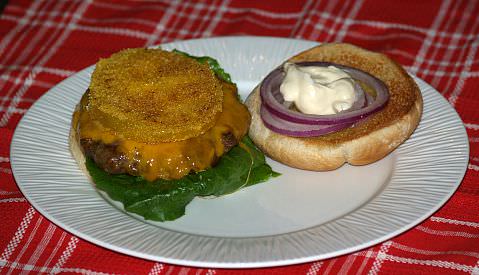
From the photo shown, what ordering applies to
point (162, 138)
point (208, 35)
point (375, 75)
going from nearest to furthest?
point (162, 138), point (375, 75), point (208, 35)

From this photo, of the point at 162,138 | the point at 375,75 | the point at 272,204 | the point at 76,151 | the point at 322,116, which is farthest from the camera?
the point at 375,75

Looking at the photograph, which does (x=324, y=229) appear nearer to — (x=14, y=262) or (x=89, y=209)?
(x=89, y=209)

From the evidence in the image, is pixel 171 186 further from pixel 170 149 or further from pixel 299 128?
pixel 299 128

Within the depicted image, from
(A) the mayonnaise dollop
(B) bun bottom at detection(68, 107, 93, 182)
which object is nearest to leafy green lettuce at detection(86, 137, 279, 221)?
(B) bun bottom at detection(68, 107, 93, 182)

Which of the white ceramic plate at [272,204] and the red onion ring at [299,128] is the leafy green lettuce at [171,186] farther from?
the red onion ring at [299,128]

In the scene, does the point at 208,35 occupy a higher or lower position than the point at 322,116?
lower

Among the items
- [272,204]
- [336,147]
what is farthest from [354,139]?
[272,204]

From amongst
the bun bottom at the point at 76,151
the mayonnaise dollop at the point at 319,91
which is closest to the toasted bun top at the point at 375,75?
the mayonnaise dollop at the point at 319,91
